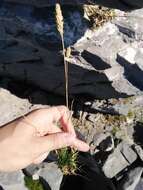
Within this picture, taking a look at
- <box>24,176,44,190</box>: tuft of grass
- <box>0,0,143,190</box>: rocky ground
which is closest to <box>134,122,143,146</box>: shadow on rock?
<box>0,0,143,190</box>: rocky ground

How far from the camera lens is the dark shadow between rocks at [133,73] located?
5172 mm

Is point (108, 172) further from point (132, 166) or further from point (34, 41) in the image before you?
point (34, 41)

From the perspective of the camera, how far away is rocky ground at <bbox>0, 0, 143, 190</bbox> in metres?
5.07

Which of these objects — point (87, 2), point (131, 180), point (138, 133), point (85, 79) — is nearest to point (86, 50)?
point (85, 79)

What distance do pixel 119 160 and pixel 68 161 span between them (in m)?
0.55

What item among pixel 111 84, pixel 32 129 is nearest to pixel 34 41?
pixel 111 84

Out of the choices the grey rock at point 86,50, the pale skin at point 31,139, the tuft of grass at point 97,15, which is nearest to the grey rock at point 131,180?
the grey rock at point 86,50

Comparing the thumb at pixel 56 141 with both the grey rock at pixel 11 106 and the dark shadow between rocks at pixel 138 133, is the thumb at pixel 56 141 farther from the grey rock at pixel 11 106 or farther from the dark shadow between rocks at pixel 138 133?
the dark shadow between rocks at pixel 138 133

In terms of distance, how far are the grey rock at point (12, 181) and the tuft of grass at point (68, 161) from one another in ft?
1.41

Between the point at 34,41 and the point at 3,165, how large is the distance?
69.3 inches

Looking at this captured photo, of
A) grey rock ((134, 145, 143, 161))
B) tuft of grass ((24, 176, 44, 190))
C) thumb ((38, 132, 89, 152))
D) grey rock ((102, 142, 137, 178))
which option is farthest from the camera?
grey rock ((134, 145, 143, 161))

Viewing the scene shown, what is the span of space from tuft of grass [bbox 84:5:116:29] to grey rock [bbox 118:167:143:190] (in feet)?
5.24

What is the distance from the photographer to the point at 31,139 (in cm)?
373

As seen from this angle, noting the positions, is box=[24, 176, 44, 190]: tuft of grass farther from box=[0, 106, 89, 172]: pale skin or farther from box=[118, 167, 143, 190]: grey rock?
box=[0, 106, 89, 172]: pale skin
